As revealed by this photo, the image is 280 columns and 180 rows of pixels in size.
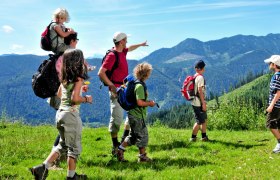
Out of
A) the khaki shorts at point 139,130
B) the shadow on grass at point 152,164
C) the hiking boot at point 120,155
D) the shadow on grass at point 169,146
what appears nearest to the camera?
the shadow on grass at point 152,164

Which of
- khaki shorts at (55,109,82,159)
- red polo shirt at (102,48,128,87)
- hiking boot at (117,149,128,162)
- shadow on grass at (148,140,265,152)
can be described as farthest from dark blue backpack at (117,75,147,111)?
shadow on grass at (148,140,265,152)

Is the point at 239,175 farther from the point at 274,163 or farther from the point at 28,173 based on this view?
the point at 28,173

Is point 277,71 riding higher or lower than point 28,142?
higher

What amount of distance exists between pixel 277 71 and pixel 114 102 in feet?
16.5

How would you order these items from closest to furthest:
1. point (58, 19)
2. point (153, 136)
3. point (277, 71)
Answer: point (58, 19) < point (277, 71) < point (153, 136)

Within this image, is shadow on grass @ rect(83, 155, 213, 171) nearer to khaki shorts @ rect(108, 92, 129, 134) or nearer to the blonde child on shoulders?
khaki shorts @ rect(108, 92, 129, 134)

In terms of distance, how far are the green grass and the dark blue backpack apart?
153 centimetres

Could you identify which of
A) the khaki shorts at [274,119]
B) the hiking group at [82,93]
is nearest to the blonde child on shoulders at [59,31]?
the hiking group at [82,93]

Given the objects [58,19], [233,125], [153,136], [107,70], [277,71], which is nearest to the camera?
[58,19]

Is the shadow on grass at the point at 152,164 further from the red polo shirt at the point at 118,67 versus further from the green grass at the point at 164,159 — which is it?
the red polo shirt at the point at 118,67

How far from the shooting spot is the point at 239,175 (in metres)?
7.62

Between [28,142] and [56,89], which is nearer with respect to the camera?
[56,89]

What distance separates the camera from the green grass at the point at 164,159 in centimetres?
778

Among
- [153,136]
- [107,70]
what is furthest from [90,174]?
[153,136]
